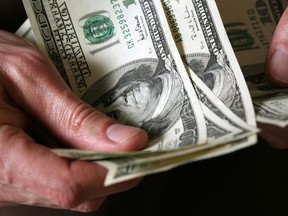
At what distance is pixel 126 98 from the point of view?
2.47 feet

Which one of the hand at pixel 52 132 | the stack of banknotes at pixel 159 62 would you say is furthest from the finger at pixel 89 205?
the stack of banknotes at pixel 159 62

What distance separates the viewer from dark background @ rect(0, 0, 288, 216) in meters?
0.86

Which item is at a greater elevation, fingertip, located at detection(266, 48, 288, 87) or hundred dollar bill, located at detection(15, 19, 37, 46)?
hundred dollar bill, located at detection(15, 19, 37, 46)

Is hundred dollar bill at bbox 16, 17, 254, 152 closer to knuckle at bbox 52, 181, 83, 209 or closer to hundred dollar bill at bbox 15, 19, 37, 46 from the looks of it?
knuckle at bbox 52, 181, 83, 209

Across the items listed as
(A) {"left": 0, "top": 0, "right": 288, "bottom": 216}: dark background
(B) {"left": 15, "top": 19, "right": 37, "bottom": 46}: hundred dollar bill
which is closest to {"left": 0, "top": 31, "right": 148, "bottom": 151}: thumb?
(B) {"left": 15, "top": 19, "right": 37, "bottom": 46}: hundred dollar bill

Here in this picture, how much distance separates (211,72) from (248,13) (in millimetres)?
235

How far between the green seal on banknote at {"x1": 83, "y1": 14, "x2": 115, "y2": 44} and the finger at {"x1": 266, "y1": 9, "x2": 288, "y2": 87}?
0.93 feet

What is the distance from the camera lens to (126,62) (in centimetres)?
79

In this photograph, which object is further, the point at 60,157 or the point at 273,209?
the point at 273,209

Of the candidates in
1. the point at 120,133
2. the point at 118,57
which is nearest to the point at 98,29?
the point at 118,57

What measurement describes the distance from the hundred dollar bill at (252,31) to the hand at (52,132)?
0.28 metres

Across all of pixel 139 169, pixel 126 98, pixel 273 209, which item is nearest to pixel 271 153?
pixel 273 209

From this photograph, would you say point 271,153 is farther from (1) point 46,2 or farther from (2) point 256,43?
(1) point 46,2

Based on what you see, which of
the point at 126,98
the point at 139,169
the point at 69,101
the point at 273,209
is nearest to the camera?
the point at 139,169
